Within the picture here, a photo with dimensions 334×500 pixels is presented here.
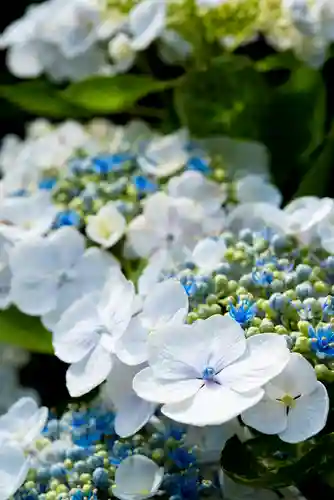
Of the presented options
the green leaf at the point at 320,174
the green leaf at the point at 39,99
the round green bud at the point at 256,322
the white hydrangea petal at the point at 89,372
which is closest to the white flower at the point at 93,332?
the white hydrangea petal at the point at 89,372

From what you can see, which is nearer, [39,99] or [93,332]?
[93,332]

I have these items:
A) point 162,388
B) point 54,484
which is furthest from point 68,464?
point 162,388

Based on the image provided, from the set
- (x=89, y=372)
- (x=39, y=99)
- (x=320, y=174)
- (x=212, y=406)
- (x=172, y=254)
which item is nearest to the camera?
(x=212, y=406)

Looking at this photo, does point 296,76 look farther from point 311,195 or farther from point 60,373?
point 60,373

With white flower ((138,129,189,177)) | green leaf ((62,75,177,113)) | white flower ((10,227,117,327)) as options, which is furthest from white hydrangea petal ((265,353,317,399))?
green leaf ((62,75,177,113))

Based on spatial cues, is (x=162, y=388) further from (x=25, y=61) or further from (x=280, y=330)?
(x=25, y=61)

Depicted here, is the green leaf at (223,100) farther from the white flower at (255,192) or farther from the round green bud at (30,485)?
the round green bud at (30,485)

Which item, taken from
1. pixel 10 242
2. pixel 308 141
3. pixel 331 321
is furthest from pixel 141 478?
pixel 308 141
